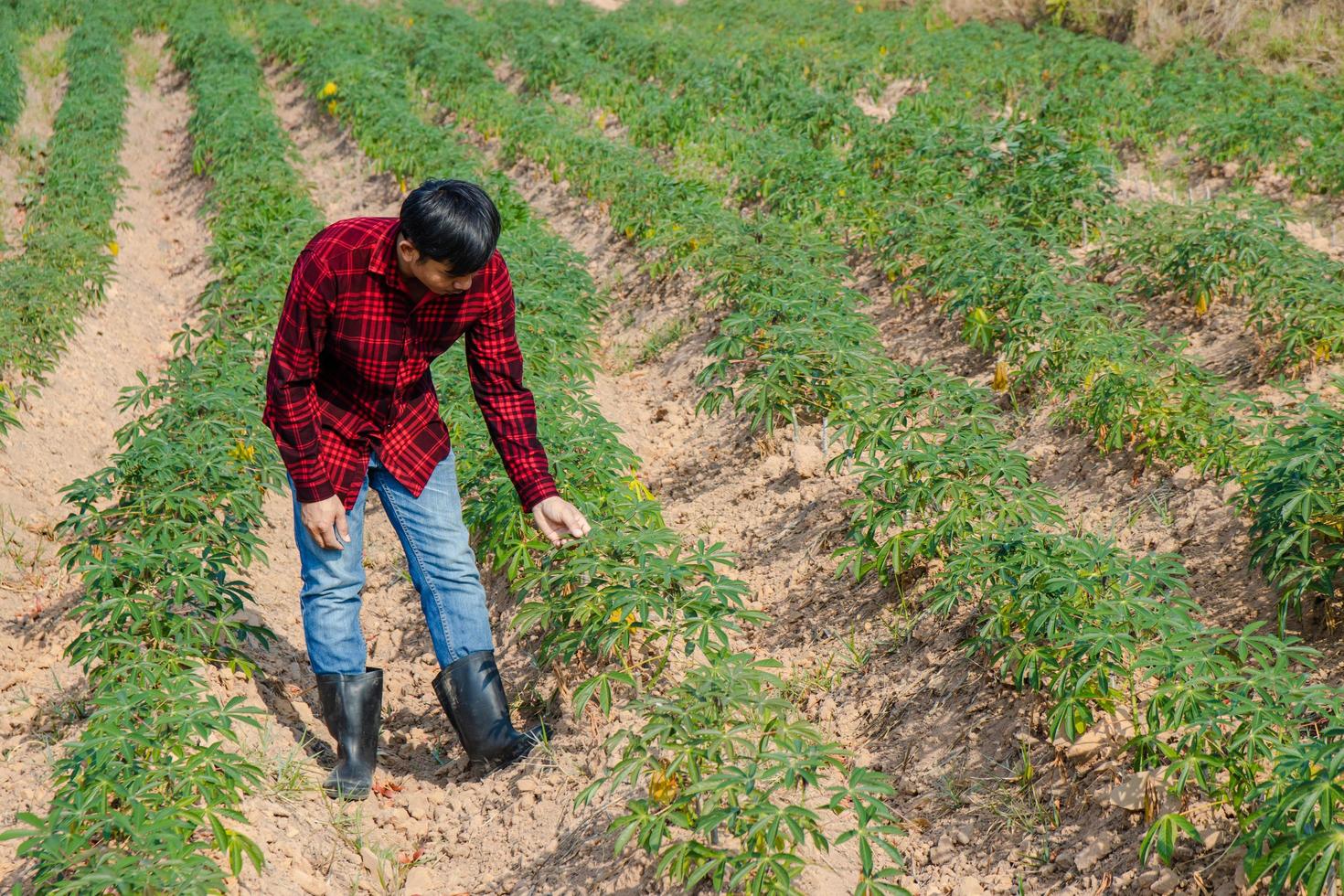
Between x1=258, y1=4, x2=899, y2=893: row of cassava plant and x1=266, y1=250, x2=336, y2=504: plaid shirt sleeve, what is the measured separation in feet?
2.48

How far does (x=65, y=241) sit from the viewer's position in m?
6.83

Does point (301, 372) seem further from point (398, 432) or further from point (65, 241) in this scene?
point (65, 241)

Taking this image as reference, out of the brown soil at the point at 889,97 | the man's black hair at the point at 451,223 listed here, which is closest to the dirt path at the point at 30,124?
→ the man's black hair at the point at 451,223

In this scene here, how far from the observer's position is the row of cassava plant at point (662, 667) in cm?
207

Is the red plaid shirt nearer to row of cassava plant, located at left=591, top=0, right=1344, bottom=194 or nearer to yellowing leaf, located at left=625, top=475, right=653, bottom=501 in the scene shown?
yellowing leaf, located at left=625, top=475, right=653, bottom=501

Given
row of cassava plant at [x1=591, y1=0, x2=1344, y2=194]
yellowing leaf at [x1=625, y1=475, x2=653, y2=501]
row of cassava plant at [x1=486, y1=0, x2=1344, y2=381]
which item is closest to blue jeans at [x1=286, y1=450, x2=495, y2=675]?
yellowing leaf at [x1=625, y1=475, x2=653, y2=501]

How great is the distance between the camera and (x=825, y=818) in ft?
8.34

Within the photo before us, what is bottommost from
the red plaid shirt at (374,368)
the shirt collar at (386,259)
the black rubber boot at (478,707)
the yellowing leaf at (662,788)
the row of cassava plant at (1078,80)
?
the row of cassava plant at (1078,80)

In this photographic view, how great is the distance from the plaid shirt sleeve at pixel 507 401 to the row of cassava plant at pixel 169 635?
32.9 inches

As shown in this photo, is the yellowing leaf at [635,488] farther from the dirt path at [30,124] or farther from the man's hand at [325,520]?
the dirt path at [30,124]

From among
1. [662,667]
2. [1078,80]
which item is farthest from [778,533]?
[1078,80]

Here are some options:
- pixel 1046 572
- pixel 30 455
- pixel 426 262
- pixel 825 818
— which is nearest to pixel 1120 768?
pixel 1046 572

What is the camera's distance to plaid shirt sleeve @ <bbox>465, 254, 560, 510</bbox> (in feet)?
8.73

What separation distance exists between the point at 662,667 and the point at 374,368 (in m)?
0.99
